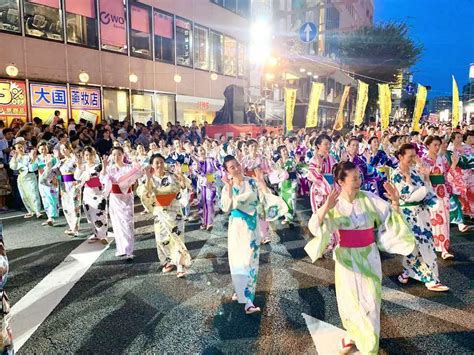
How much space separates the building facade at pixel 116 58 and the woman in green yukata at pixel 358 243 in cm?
1359

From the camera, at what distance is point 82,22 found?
669 inches

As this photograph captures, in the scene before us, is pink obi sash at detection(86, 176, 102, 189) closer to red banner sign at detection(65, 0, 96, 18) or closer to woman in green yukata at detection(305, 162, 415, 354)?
woman in green yukata at detection(305, 162, 415, 354)

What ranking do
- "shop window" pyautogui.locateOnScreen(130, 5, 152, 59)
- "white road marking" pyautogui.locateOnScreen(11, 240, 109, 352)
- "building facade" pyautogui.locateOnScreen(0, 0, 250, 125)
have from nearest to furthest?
"white road marking" pyautogui.locateOnScreen(11, 240, 109, 352) → "building facade" pyautogui.locateOnScreen(0, 0, 250, 125) → "shop window" pyautogui.locateOnScreen(130, 5, 152, 59)

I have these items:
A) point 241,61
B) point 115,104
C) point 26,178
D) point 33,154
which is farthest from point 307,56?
point 26,178

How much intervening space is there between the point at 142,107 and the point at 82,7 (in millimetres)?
5146

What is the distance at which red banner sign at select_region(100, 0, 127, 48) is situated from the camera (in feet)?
58.4

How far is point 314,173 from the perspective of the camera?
270 inches

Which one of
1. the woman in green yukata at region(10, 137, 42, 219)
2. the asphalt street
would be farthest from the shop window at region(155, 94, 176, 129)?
the asphalt street

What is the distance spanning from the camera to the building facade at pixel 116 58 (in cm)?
1459

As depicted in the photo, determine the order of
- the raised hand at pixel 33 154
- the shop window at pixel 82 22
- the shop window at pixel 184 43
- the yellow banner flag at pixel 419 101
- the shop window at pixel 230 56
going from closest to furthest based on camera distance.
A: the raised hand at pixel 33 154 < the shop window at pixel 82 22 < the yellow banner flag at pixel 419 101 < the shop window at pixel 184 43 < the shop window at pixel 230 56

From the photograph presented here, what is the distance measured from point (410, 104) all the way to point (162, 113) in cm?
A: 5293

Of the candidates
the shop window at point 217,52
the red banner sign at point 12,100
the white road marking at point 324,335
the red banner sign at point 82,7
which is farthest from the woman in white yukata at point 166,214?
the shop window at point 217,52

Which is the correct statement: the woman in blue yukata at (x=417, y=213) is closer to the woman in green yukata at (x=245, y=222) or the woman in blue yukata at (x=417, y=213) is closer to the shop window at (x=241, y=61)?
the woman in green yukata at (x=245, y=222)

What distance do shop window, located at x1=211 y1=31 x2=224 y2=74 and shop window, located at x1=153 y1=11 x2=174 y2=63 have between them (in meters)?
4.27
